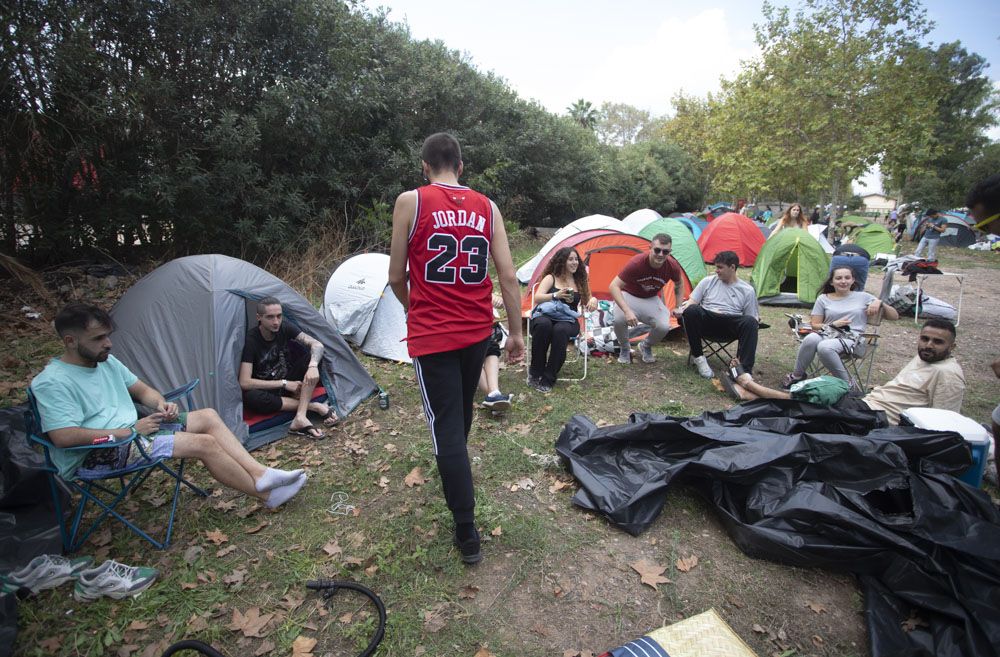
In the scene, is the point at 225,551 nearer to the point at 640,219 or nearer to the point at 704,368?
the point at 704,368

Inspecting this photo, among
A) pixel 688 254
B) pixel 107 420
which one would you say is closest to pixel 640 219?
pixel 688 254

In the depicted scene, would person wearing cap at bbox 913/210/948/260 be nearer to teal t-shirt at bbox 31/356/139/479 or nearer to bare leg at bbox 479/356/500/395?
bare leg at bbox 479/356/500/395

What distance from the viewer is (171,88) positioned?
679 cm

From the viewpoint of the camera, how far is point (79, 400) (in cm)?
260

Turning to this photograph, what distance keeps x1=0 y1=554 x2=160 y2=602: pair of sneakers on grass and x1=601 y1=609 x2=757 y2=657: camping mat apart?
231cm

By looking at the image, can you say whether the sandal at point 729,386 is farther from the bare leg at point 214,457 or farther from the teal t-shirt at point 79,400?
the teal t-shirt at point 79,400

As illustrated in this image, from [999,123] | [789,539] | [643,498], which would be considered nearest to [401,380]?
[643,498]

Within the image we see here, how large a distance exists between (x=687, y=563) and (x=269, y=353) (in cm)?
343

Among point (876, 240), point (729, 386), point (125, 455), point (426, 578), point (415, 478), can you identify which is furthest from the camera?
point (876, 240)

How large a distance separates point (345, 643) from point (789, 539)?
2198mm

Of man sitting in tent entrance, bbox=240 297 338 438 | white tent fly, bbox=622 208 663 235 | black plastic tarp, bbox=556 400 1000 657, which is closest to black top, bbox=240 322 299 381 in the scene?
man sitting in tent entrance, bbox=240 297 338 438

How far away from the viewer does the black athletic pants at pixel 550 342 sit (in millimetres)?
4871

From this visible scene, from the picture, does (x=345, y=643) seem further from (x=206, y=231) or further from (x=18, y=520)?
(x=206, y=231)

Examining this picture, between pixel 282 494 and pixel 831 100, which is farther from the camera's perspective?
pixel 831 100
